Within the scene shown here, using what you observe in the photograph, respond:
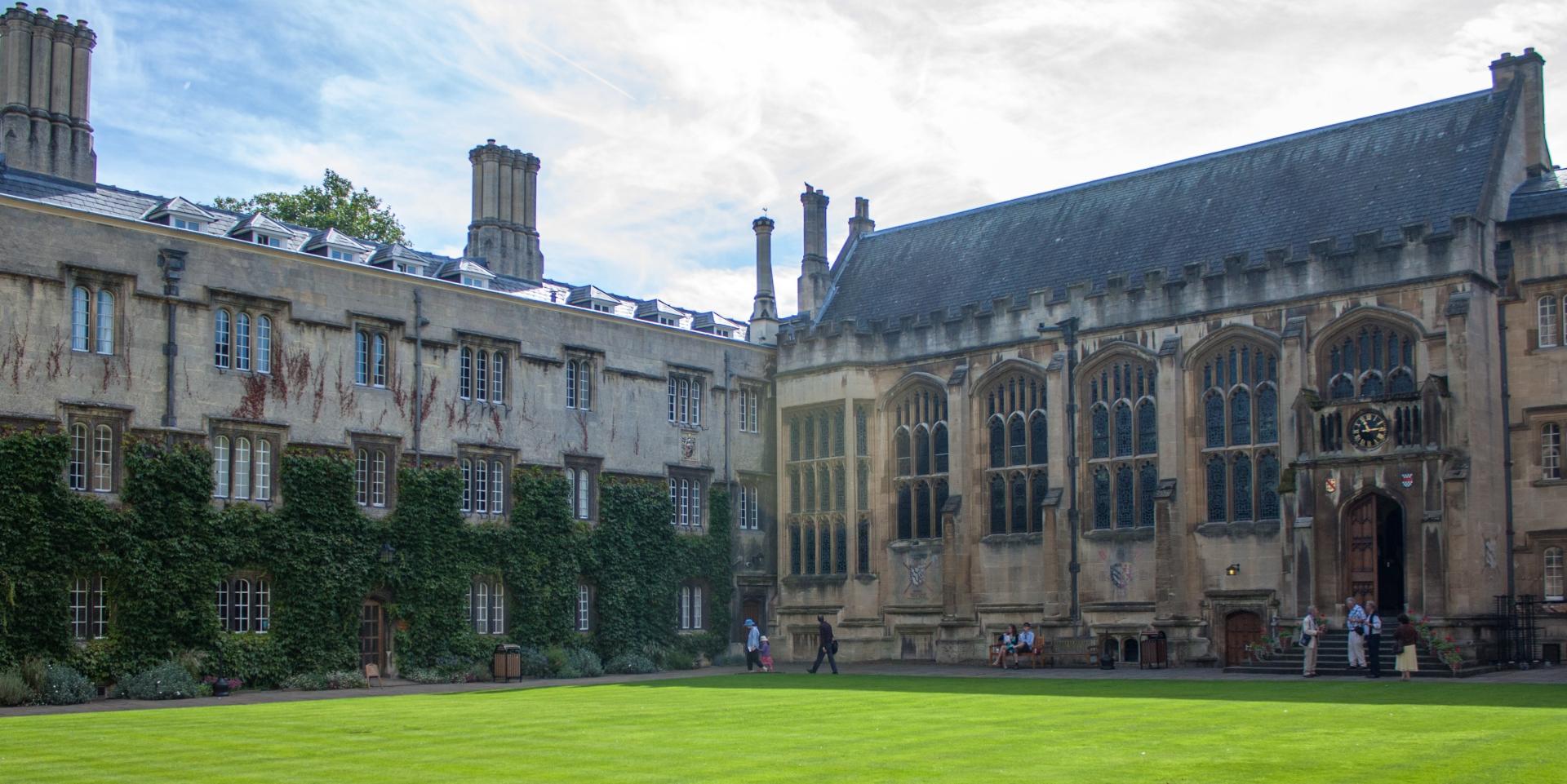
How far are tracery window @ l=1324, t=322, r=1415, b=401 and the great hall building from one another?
0.08 m

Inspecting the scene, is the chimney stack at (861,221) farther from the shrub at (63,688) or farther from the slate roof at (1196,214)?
the shrub at (63,688)

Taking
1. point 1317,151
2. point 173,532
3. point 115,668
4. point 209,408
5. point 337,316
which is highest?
point 1317,151

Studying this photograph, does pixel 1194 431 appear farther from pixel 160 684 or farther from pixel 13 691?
pixel 13 691

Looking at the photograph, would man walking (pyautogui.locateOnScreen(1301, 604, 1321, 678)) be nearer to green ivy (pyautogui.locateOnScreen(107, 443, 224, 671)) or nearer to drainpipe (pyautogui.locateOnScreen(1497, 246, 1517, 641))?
drainpipe (pyautogui.locateOnScreen(1497, 246, 1517, 641))

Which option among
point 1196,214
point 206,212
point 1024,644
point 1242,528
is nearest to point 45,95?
point 206,212

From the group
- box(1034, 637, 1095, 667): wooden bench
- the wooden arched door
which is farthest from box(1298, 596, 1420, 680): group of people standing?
box(1034, 637, 1095, 667): wooden bench

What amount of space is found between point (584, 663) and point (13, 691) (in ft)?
44.4

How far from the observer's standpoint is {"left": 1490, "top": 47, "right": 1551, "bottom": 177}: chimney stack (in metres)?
37.3

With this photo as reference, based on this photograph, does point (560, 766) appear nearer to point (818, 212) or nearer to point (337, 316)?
point (337, 316)

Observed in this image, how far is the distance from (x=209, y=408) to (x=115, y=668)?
5.69m

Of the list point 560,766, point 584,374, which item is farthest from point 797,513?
point 560,766

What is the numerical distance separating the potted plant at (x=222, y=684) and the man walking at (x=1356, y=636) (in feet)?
73.1

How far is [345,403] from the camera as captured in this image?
35.6 meters

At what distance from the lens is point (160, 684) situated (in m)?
30.2
